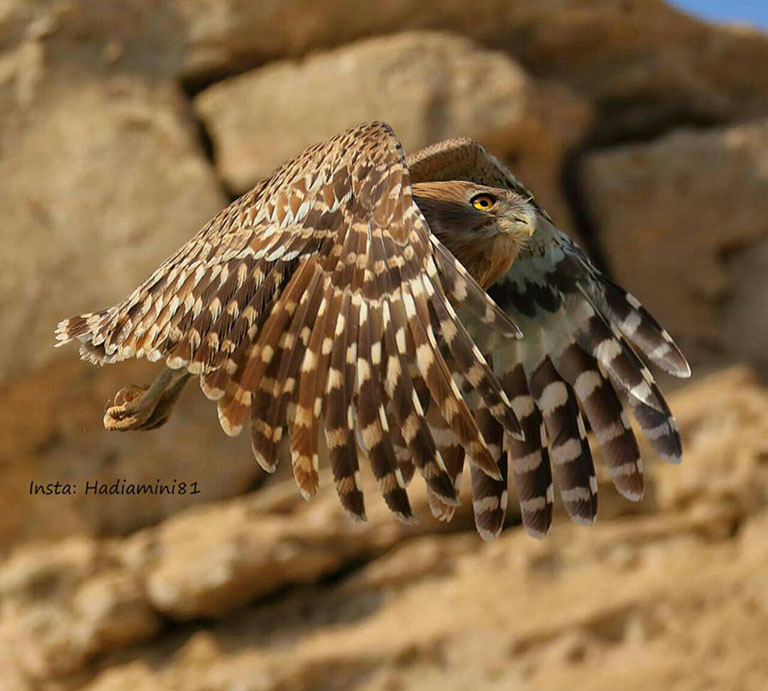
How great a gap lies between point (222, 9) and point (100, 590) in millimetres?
4286

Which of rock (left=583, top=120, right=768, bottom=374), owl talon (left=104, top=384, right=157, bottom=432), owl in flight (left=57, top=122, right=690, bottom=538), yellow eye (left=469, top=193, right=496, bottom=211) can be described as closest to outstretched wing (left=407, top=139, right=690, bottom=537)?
owl in flight (left=57, top=122, right=690, bottom=538)

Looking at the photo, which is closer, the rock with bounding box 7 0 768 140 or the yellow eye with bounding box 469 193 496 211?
the yellow eye with bounding box 469 193 496 211

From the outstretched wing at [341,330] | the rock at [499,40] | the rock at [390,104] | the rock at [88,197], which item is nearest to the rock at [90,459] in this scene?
the rock at [88,197]

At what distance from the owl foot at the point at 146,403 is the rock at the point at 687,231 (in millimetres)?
5774

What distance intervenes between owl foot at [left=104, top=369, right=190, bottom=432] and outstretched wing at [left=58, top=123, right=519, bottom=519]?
0.37 m

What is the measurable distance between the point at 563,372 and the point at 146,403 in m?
1.51

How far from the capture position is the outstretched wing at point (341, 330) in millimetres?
3320

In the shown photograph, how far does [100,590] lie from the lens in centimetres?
784

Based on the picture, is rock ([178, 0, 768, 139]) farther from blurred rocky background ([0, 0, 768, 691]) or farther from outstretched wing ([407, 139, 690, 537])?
outstretched wing ([407, 139, 690, 537])

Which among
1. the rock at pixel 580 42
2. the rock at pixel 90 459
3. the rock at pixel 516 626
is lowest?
the rock at pixel 516 626

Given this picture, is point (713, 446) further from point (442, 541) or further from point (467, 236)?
point (467, 236)

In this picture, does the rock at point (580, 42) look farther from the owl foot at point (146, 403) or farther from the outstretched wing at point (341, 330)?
the outstretched wing at point (341, 330)

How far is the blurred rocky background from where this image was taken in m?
7.76

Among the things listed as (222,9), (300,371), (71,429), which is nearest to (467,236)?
(300,371)
